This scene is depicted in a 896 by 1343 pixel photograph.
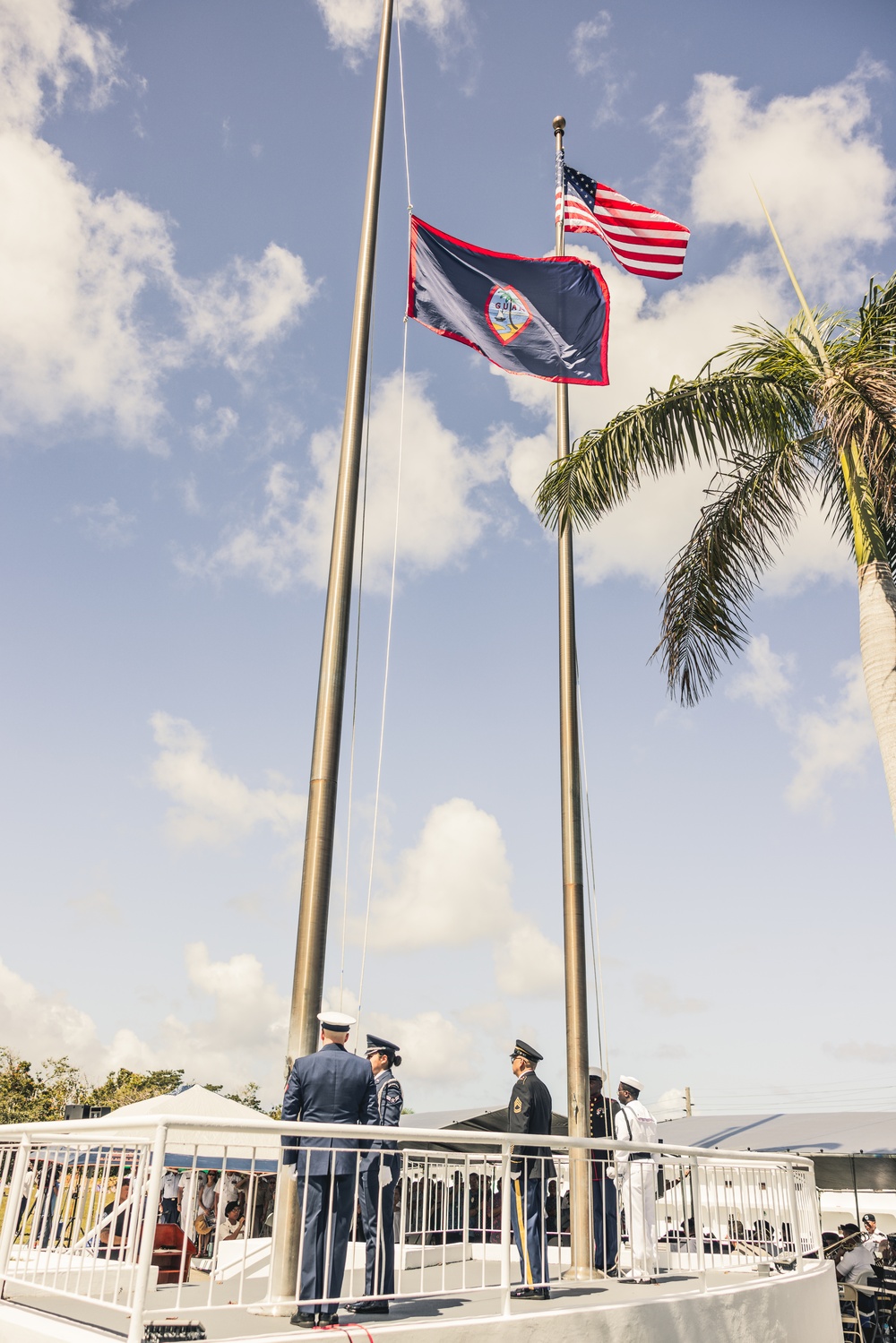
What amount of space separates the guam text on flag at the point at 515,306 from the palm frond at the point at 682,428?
1999 millimetres

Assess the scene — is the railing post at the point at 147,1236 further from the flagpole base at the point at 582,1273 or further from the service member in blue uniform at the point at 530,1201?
the flagpole base at the point at 582,1273

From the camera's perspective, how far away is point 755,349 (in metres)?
10.9

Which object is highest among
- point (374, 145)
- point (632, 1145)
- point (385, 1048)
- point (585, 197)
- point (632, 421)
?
point (585, 197)

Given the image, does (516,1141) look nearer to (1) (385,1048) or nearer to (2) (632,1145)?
(2) (632,1145)

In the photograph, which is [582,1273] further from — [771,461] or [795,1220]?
[771,461]

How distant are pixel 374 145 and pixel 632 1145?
32.3ft

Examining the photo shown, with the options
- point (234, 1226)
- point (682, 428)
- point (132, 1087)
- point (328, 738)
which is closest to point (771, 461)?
point (682, 428)

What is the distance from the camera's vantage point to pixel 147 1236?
4555 mm

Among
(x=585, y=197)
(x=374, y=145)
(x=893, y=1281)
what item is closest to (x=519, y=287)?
(x=374, y=145)

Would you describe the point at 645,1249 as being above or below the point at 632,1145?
below

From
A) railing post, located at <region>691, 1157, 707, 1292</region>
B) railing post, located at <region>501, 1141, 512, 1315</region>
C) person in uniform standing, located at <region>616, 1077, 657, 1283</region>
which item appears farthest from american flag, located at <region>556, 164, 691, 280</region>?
railing post, located at <region>501, 1141, 512, 1315</region>

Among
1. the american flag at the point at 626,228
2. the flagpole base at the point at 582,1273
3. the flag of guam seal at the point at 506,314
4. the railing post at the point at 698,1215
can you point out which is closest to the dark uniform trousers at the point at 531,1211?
the railing post at the point at 698,1215

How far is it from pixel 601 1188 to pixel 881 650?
5.69 m

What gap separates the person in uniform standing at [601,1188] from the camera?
9414 mm
